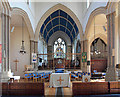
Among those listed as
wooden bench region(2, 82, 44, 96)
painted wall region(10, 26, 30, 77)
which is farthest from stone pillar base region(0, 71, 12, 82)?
painted wall region(10, 26, 30, 77)

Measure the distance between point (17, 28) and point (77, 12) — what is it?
603 cm

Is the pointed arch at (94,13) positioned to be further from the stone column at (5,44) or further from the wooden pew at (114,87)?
the stone column at (5,44)

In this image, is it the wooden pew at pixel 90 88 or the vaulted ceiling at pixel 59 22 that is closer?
the wooden pew at pixel 90 88

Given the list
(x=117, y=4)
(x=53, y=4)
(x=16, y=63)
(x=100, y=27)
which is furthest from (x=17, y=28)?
(x=117, y=4)

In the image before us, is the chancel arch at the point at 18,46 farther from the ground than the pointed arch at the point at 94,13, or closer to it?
closer to it

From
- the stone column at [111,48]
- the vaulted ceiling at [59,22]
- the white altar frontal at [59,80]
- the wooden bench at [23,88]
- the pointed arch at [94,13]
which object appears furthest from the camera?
the vaulted ceiling at [59,22]

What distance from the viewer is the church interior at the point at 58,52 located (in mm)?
4715

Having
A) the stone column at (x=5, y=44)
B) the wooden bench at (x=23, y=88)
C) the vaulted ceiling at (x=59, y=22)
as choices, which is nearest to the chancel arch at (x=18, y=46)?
the vaulted ceiling at (x=59, y=22)

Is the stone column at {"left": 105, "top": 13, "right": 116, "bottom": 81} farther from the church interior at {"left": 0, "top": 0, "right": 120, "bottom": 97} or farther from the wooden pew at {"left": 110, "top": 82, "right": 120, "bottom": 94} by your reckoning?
the wooden pew at {"left": 110, "top": 82, "right": 120, "bottom": 94}

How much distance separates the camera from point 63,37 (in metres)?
25.8

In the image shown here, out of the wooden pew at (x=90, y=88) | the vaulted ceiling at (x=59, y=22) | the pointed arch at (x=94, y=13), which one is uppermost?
the vaulted ceiling at (x=59, y=22)

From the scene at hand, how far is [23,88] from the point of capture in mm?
4668

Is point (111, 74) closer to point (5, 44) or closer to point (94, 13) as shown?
point (94, 13)

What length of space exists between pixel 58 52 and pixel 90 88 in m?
9.71
